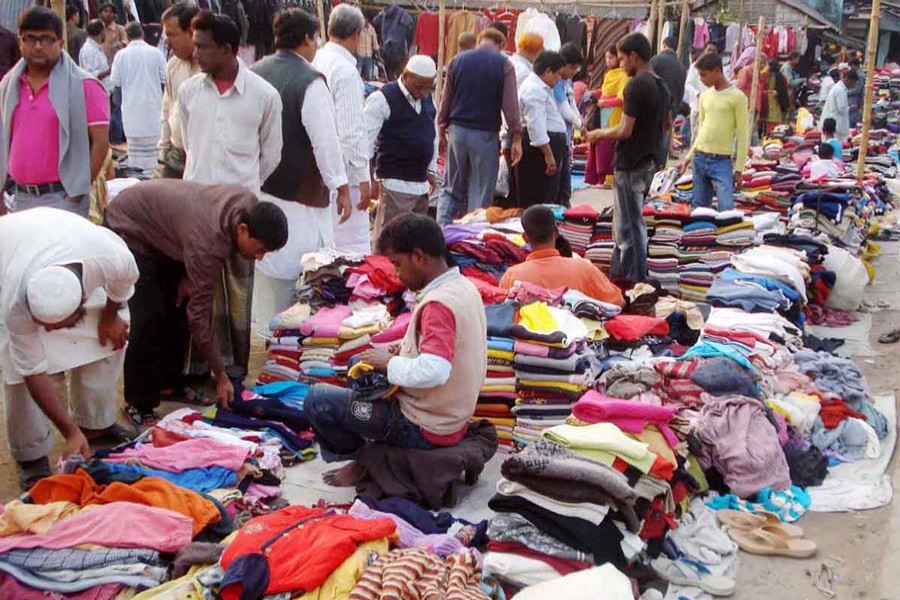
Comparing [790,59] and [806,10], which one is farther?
[806,10]

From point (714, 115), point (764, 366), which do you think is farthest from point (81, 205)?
point (714, 115)

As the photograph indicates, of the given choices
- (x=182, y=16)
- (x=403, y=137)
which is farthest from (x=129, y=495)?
(x=403, y=137)

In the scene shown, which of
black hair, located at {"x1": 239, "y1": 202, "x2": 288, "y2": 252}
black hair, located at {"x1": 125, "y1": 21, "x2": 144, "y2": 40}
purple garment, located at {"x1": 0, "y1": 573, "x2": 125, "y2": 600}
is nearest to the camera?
purple garment, located at {"x1": 0, "y1": 573, "x2": 125, "y2": 600}

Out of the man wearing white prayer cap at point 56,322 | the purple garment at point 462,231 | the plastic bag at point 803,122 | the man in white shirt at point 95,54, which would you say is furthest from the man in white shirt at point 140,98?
the plastic bag at point 803,122

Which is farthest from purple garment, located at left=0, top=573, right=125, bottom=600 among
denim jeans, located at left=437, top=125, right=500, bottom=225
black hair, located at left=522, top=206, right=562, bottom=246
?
denim jeans, located at left=437, top=125, right=500, bottom=225

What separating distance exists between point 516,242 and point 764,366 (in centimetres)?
201

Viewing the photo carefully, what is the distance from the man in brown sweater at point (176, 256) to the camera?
4.67 metres

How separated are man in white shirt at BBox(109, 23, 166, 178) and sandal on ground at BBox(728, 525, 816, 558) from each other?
24.4ft

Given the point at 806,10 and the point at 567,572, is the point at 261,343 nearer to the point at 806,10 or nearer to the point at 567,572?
the point at 567,572

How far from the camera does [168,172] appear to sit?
6273 mm

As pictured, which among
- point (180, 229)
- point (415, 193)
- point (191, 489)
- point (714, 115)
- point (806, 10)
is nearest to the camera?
point (191, 489)

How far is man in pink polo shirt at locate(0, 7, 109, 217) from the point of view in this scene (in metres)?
5.09

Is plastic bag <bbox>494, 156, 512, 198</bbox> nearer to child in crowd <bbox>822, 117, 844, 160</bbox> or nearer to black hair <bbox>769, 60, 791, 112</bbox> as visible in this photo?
child in crowd <bbox>822, 117, 844, 160</bbox>

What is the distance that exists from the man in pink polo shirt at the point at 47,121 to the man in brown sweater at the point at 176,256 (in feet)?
1.33
